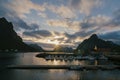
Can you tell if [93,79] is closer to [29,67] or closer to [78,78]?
[78,78]

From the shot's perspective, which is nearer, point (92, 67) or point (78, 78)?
point (78, 78)

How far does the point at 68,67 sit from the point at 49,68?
5948 millimetres

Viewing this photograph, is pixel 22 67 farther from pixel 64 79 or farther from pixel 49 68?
pixel 64 79

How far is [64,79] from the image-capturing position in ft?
156

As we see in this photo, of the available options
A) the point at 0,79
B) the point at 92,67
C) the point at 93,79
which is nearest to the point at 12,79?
the point at 0,79

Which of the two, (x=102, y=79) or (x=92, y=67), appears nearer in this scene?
(x=102, y=79)

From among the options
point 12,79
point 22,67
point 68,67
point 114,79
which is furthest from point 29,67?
point 114,79

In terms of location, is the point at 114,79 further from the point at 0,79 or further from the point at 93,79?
the point at 0,79

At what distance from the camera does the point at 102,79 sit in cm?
4850

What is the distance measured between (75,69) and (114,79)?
53.6 feet

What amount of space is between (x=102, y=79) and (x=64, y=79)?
8886 mm

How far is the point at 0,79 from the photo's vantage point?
152ft

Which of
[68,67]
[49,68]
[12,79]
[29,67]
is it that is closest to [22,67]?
[29,67]

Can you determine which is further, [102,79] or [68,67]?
[68,67]
